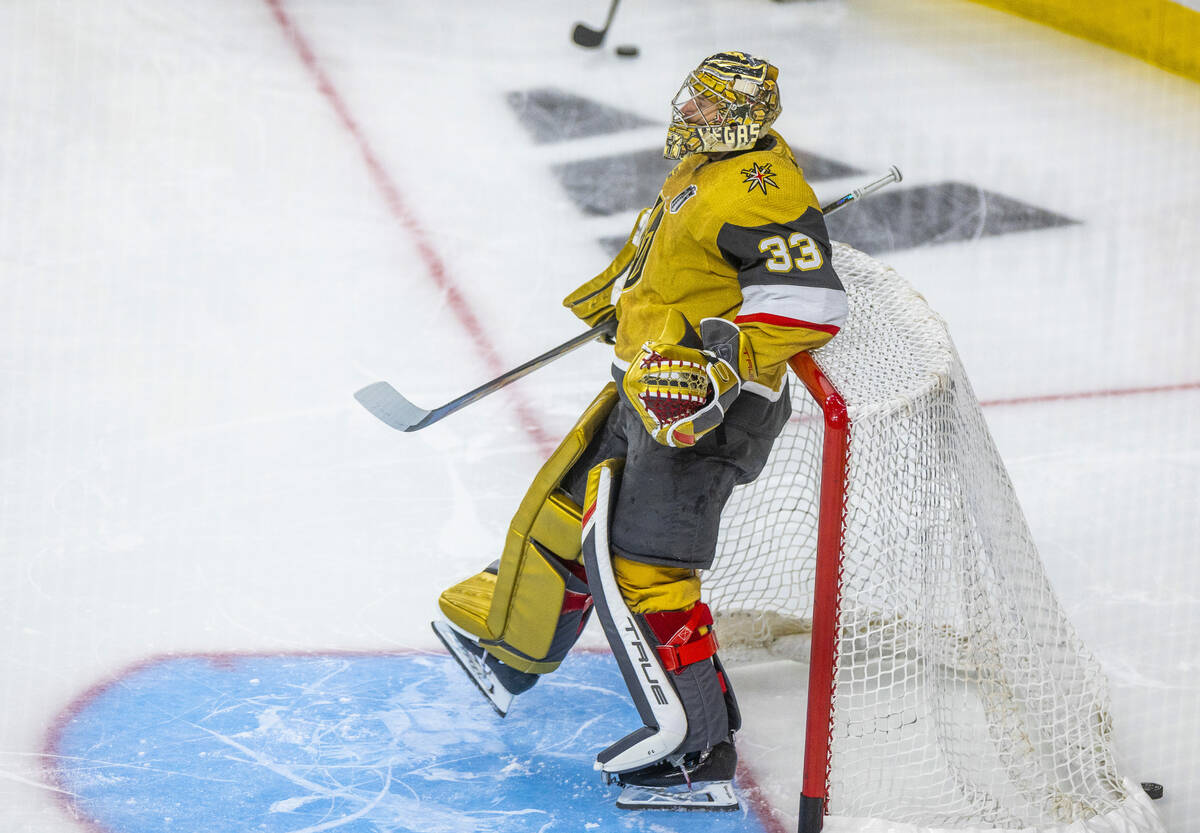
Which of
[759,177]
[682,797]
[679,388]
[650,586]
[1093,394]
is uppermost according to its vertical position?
[759,177]

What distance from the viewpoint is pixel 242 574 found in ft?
9.48

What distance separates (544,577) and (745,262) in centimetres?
58

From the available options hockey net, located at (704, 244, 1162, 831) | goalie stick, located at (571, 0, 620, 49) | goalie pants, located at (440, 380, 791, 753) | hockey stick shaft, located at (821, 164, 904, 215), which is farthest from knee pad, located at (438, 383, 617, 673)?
goalie stick, located at (571, 0, 620, 49)

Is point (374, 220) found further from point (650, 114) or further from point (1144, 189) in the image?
point (1144, 189)

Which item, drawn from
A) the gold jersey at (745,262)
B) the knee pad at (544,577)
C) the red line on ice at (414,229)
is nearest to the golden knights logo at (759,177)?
the gold jersey at (745,262)

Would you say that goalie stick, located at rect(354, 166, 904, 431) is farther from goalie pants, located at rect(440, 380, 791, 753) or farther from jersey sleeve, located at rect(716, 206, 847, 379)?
jersey sleeve, located at rect(716, 206, 847, 379)

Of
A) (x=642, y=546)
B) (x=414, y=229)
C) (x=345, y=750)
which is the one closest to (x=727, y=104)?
(x=642, y=546)

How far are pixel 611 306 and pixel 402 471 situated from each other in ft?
3.05

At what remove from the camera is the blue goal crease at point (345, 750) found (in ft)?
7.45

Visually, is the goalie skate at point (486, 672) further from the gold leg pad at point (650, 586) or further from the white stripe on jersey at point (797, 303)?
the white stripe on jersey at point (797, 303)

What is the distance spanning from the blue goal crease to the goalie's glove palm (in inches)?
25.0

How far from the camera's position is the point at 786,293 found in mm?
2027

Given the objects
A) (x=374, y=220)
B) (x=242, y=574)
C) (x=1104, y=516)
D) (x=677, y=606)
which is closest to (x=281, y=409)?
(x=242, y=574)

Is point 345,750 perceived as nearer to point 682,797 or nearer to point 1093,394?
point 682,797
